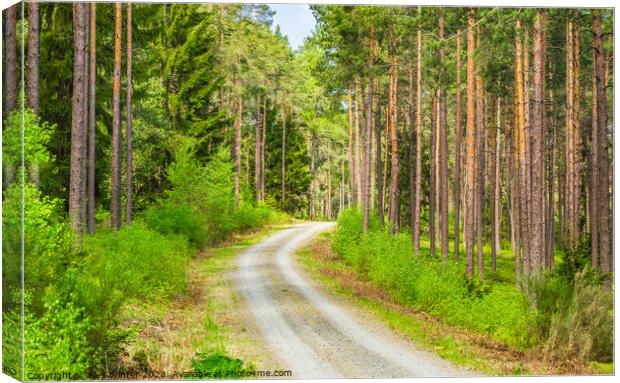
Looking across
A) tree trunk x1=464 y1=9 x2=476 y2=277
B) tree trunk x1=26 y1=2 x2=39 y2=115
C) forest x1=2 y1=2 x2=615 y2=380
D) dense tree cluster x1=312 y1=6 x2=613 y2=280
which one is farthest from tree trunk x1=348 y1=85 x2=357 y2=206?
tree trunk x1=26 y1=2 x2=39 y2=115

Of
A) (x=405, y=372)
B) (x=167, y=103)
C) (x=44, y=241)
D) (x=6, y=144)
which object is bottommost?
(x=405, y=372)

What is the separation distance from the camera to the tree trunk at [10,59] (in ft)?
31.5

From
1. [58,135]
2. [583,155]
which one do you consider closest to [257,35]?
[58,135]

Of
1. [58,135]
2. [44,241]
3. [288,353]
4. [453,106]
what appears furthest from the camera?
[453,106]

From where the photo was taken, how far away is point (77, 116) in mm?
10781

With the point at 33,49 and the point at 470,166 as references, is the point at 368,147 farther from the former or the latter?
the point at 33,49

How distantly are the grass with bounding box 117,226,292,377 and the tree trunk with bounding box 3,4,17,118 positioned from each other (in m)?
3.59

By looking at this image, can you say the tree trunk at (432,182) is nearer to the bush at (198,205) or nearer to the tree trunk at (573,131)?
the tree trunk at (573,131)

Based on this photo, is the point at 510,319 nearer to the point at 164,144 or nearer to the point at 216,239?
the point at 216,239

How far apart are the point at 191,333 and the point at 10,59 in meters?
4.99

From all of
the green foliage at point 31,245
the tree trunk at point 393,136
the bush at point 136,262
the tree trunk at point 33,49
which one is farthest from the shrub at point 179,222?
the tree trunk at point 393,136

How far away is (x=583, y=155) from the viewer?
711 inches

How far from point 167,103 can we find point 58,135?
6868 mm

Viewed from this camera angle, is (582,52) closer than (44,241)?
No
